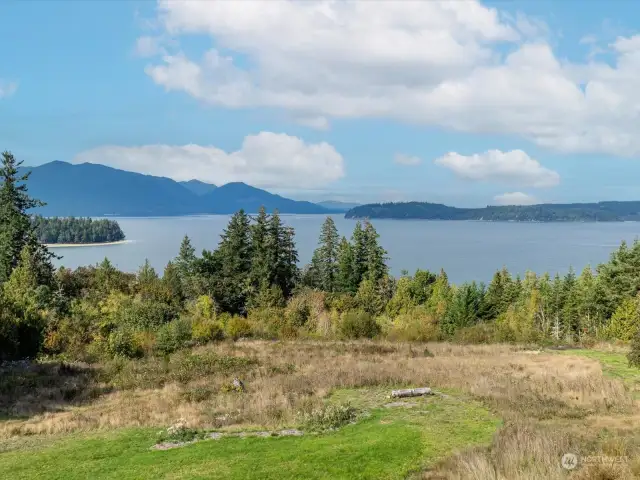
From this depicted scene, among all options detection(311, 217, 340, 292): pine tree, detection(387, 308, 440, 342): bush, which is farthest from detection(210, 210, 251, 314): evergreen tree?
detection(387, 308, 440, 342): bush

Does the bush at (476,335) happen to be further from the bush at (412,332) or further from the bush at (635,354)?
the bush at (635,354)

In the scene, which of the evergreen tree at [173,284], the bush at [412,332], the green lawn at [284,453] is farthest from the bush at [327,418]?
the evergreen tree at [173,284]

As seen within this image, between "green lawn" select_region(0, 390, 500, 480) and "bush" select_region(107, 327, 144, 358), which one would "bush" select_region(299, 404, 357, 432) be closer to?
"green lawn" select_region(0, 390, 500, 480)

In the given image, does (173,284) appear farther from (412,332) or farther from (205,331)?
(412,332)

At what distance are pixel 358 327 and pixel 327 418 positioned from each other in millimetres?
32750

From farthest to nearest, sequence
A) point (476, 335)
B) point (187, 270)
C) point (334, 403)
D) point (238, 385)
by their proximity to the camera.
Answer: point (187, 270) → point (476, 335) → point (238, 385) → point (334, 403)

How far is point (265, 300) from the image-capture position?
209ft

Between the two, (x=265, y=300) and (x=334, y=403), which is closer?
(x=334, y=403)

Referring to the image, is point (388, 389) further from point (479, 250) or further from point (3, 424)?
point (479, 250)

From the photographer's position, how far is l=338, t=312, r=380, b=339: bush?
48531 mm

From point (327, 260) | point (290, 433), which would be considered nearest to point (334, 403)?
point (290, 433)

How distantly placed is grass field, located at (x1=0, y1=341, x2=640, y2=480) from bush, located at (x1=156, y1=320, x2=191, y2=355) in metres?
4.90

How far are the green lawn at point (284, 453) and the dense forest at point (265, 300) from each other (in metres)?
14.9

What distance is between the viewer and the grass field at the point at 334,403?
11.4 metres
